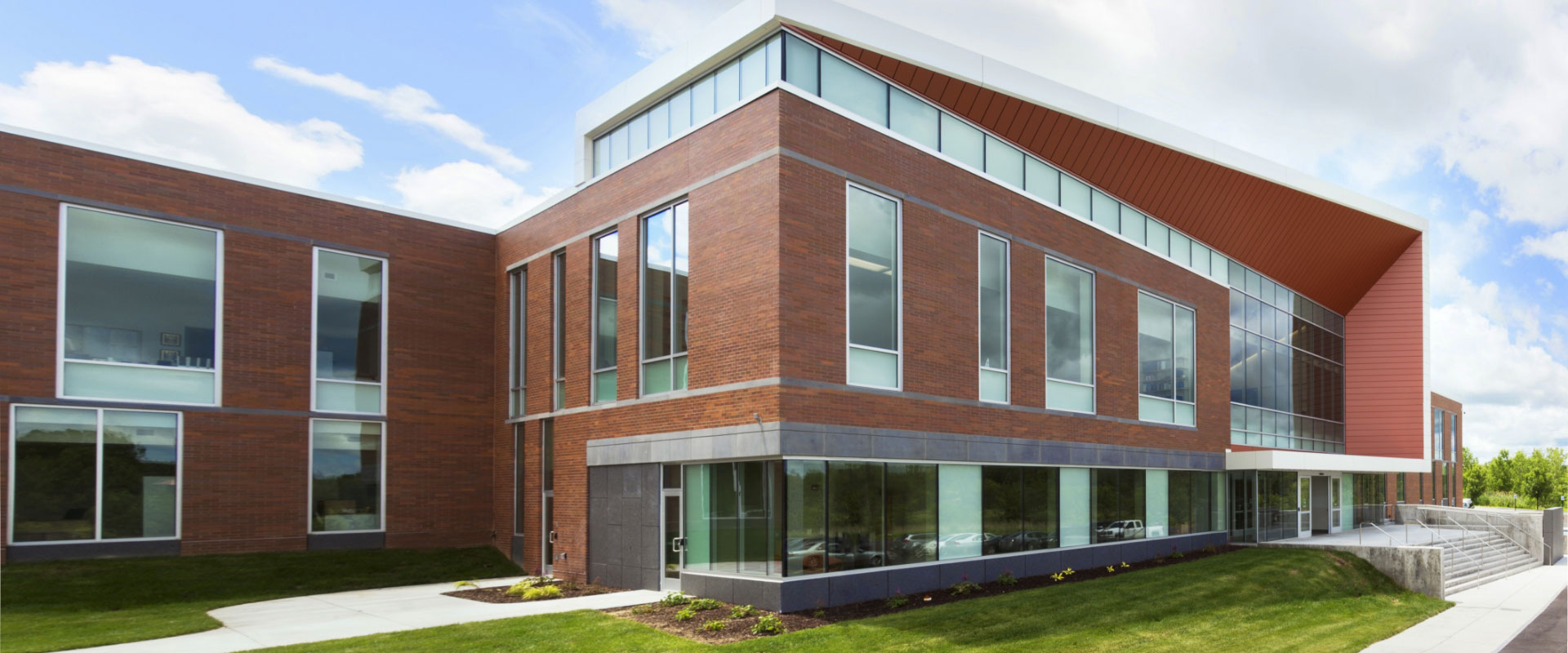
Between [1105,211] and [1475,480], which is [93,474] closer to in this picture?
[1105,211]

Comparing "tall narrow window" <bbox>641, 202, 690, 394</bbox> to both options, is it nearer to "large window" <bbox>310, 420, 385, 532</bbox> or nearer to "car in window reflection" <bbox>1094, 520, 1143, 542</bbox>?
"large window" <bbox>310, 420, 385, 532</bbox>

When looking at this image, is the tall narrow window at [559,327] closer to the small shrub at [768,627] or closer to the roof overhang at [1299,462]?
the small shrub at [768,627]

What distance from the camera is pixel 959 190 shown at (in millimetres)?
20344

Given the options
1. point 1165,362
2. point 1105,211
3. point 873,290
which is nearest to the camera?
point 873,290

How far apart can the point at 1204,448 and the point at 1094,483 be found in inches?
281

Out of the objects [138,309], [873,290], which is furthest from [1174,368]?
[138,309]

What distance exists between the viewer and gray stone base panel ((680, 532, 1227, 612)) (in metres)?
15.8

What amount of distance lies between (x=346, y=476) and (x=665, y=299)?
365 inches

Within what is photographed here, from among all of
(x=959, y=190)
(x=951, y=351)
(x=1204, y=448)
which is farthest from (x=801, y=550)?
(x=1204, y=448)

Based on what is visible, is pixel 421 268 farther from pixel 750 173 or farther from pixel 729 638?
pixel 729 638

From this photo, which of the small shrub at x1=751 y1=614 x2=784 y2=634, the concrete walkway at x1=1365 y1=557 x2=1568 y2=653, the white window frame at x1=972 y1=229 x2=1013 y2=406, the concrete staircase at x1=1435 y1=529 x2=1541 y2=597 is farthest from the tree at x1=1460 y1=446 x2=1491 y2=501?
the small shrub at x1=751 y1=614 x2=784 y2=634

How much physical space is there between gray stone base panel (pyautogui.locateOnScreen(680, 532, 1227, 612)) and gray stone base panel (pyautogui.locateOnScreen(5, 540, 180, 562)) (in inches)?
420

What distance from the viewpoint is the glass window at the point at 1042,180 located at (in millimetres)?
23562

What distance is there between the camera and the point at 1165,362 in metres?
27.8
